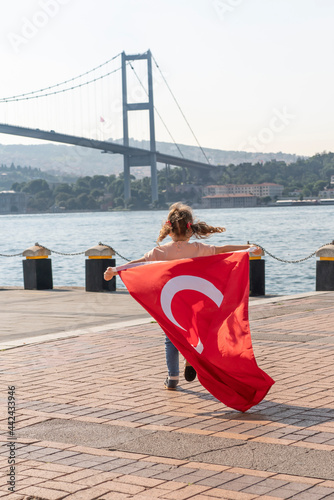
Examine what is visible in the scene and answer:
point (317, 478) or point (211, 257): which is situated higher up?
point (211, 257)

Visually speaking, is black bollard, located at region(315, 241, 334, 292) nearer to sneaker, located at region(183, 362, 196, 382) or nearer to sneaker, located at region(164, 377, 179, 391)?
sneaker, located at region(183, 362, 196, 382)

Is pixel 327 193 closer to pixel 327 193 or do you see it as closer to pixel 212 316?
pixel 327 193

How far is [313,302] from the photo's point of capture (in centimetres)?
1042

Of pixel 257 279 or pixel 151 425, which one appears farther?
pixel 257 279

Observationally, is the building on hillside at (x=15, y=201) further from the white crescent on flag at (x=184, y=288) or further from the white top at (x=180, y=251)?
the white crescent on flag at (x=184, y=288)

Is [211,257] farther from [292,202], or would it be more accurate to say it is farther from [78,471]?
[292,202]

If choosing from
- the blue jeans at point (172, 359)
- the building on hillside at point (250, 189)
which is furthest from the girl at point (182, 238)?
the building on hillside at point (250, 189)

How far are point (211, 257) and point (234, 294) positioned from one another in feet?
0.87

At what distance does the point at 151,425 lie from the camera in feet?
14.4

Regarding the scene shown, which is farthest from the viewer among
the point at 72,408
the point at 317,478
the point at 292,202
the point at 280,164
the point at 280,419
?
the point at 292,202

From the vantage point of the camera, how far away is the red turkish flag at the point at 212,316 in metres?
4.77

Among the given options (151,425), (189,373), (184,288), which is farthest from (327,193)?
(151,425)

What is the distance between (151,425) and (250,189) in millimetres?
104913

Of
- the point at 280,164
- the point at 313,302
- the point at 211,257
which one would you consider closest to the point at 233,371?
the point at 211,257
